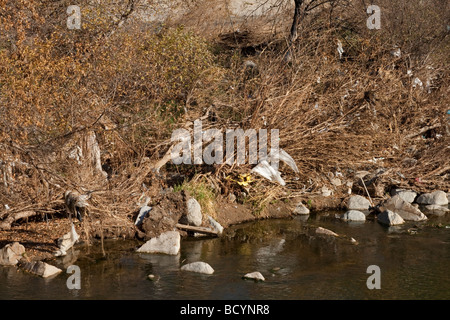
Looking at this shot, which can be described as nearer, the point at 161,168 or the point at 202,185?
the point at 202,185

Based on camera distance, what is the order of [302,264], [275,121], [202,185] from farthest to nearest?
[275,121] → [202,185] → [302,264]

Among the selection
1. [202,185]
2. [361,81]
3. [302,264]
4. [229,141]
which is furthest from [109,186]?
[361,81]

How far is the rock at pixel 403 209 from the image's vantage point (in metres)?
9.33

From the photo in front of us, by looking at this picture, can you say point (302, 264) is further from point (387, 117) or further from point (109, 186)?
point (387, 117)

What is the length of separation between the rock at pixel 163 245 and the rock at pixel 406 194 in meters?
4.33

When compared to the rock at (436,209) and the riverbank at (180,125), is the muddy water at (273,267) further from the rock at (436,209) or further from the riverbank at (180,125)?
the rock at (436,209)

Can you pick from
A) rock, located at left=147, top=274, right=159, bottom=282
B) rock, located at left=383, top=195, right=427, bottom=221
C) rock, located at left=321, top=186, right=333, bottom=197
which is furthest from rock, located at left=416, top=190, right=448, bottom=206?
rock, located at left=147, top=274, right=159, bottom=282

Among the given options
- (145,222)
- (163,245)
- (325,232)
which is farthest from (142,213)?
(325,232)

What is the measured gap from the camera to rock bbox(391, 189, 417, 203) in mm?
10289

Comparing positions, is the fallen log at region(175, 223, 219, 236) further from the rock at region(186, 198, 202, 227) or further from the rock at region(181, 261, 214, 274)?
the rock at region(181, 261, 214, 274)

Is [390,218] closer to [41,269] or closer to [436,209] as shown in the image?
[436,209]
